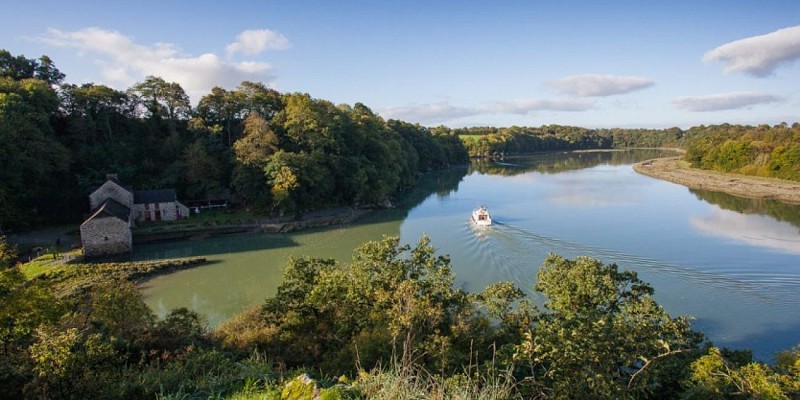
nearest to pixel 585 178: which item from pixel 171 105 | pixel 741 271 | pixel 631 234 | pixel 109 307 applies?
pixel 631 234

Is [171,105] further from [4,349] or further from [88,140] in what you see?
[4,349]

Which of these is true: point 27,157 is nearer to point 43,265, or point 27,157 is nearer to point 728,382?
point 43,265

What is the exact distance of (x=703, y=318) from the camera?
16.4m

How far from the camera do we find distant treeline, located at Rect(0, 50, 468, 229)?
30.1 m

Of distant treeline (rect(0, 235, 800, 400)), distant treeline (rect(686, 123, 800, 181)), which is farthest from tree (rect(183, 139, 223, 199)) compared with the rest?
distant treeline (rect(686, 123, 800, 181))

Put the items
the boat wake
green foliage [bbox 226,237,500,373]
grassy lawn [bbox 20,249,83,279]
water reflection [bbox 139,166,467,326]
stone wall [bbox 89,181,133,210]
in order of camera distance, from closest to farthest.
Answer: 1. green foliage [bbox 226,237,500,373]
2. the boat wake
3. water reflection [bbox 139,166,467,326]
4. grassy lawn [bbox 20,249,83,279]
5. stone wall [bbox 89,181,133,210]

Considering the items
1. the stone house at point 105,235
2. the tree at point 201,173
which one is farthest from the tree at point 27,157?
the tree at point 201,173

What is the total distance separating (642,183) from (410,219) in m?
38.6

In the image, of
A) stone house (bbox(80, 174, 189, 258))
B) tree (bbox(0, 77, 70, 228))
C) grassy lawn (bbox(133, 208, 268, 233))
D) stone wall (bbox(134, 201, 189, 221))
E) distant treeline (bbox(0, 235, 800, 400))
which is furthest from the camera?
stone wall (bbox(134, 201, 189, 221))

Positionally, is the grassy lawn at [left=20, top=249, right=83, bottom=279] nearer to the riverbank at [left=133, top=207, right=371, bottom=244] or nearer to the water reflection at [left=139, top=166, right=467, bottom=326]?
the water reflection at [left=139, top=166, right=467, bottom=326]

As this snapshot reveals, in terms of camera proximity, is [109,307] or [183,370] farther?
[109,307]

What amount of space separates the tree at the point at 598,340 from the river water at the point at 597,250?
7.09 m

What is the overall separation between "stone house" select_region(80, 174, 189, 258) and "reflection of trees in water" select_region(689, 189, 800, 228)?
159 ft

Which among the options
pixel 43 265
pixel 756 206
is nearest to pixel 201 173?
pixel 43 265
